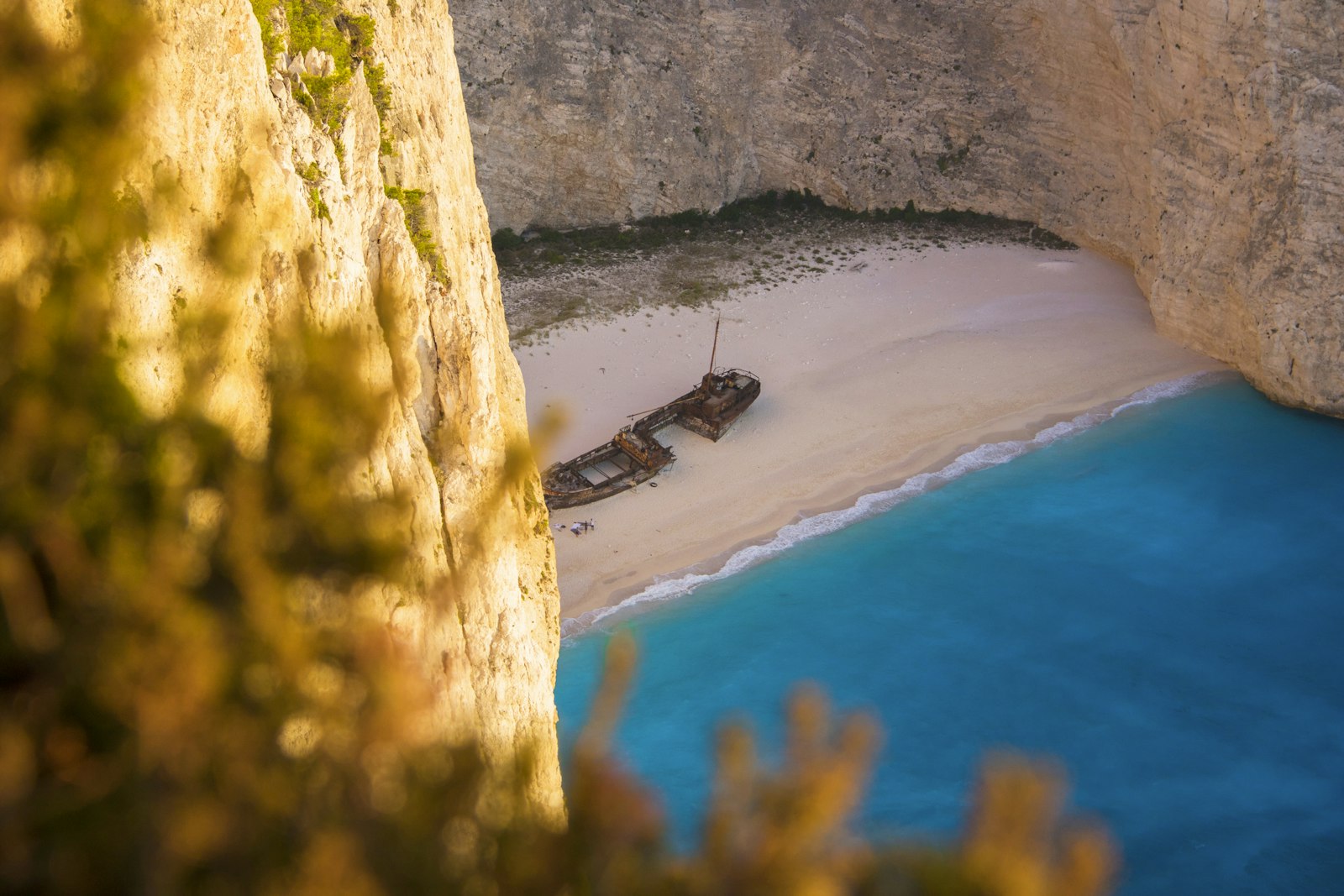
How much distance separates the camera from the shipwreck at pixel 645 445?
23.2 meters

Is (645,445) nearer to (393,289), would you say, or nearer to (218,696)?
(393,289)

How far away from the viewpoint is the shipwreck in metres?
23.2

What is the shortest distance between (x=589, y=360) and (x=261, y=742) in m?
24.2

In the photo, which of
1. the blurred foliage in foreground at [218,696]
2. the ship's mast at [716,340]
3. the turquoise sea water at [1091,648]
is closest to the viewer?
the blurred foliage in foreground at [218,696]

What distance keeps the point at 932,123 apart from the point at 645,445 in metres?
17.6

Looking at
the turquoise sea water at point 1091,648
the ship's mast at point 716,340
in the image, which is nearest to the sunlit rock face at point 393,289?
the turquoise sea water at point 1091,648

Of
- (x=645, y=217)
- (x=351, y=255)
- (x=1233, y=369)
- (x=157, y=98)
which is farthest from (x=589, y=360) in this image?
(x=157, y=98)

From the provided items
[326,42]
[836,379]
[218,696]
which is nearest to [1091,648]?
[836,379]

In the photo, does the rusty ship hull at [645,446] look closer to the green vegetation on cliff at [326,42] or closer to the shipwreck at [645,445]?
the shipwreck at [645,445]

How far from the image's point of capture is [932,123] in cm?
3509

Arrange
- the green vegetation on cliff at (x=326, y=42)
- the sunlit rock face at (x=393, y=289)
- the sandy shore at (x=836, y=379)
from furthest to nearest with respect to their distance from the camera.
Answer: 1. the sandy shore at (x=836, y=379)
2. the green vegetation on cliff at (x=326, y=42)
3. the sunlit rock face at (x=393, y=289)

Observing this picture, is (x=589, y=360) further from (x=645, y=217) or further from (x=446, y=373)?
(x=446, y=373)

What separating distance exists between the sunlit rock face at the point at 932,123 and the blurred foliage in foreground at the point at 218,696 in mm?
25989

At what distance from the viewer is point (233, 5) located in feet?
22.6
